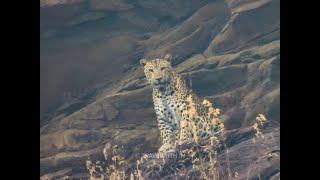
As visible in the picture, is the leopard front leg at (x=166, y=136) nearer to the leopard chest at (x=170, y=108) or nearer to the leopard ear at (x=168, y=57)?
the leopard chest at (x=170, y=108)

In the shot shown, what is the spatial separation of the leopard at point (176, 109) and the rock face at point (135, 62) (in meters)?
0.06

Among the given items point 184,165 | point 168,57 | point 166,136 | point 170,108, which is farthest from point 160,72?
point 184,165

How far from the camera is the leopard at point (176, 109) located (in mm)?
6336

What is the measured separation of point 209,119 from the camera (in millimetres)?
6336

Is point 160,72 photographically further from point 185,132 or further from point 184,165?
point 184,165

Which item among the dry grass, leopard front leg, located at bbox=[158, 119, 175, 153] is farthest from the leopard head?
the dry grass

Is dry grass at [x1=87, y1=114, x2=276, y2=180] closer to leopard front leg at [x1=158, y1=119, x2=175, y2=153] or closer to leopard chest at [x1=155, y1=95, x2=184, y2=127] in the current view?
leopard front leg at [x1=158, y1=119, x2=175, y2=153]

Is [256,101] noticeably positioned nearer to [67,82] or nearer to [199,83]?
[199,83]

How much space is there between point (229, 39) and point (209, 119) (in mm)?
729

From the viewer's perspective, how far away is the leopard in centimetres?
634
